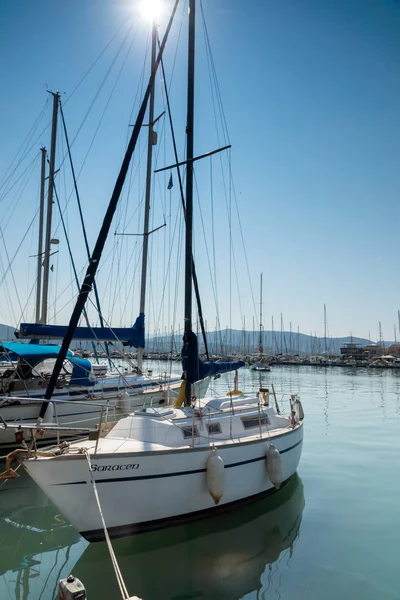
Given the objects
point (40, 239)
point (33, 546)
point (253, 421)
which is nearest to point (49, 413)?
point (33, 546)

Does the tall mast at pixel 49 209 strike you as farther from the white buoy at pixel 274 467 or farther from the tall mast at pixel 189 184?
the white buoy at pixel 274 467

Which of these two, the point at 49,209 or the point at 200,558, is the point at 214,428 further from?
the point at 49,209

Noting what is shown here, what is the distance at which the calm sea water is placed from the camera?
6523 mm

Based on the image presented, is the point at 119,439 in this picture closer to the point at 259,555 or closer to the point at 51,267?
the point at 259,555

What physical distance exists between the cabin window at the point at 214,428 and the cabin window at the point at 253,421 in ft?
2.72

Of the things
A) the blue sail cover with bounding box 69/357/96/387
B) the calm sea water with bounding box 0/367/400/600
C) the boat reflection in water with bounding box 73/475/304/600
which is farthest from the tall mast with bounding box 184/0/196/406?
the blue sail cover with bounding box 69/357/96/387

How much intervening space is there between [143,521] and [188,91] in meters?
11.4

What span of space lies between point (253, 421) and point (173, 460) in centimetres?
324

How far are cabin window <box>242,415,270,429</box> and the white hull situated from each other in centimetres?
122

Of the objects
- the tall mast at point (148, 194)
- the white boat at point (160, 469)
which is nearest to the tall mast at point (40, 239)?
the tall mast at point (148, 194)

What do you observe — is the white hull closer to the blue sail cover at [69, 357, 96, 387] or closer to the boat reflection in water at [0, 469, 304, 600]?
the boat reflection in water at [0, 469, 304, 600]

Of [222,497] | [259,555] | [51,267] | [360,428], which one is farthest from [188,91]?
[360,428]

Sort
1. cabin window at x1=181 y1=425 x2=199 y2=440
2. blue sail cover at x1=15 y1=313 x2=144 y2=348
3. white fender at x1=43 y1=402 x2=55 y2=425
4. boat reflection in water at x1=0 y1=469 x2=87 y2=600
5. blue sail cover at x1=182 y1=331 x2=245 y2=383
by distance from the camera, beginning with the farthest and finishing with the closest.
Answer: blue sail cover at x1=15 y1=313 x2=144 y2=348
white fender at x1=43 y1=402 x2=55 y2=425
blue sail cover at x1=182 y1=331 x2=245 y2=383
cabin window at x1=181 y1=425 x2=199 y2=440
boat reflection in water at x1=0 y1=469 x2=87 y2=600

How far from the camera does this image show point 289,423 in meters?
11.6
